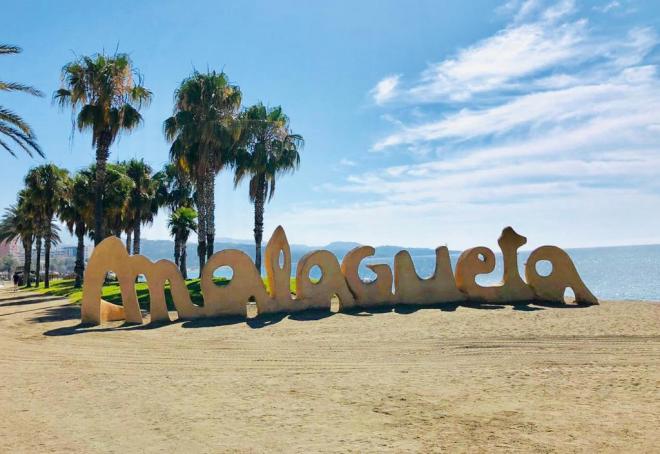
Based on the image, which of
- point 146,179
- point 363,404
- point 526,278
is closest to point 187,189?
point 146,179

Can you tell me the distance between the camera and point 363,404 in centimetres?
743

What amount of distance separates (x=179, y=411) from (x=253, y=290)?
32.0ft

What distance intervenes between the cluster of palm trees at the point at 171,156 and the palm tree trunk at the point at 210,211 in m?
0.06

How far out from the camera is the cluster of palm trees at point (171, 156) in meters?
24.7

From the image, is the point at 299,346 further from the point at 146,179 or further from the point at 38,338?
the point at 146,179

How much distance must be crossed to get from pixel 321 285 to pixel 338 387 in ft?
31.1

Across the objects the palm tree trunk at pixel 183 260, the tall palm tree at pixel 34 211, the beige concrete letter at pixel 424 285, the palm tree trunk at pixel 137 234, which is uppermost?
the tall palm tree at pixel 34 211

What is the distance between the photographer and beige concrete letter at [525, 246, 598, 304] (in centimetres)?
1856

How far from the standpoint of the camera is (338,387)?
839 cm

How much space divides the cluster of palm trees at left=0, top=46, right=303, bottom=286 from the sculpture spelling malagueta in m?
6.97

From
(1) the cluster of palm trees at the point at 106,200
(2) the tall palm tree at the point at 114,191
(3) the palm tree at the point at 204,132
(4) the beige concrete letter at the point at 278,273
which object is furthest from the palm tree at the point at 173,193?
(4) the beige concrete letter at the point at 278,273

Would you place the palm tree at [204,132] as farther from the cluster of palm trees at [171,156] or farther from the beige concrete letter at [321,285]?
the beige concrete letter at [321,285]

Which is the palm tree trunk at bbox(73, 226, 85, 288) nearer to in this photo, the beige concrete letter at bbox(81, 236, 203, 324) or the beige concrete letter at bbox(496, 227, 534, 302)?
the beige concrete letter at bbox(81, 236, 203, 324)

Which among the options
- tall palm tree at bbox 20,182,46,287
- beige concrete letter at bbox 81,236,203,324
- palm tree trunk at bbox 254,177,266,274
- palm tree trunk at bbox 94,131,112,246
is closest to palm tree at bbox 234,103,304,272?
palm tree trunk at bbox 254,177,266,274
